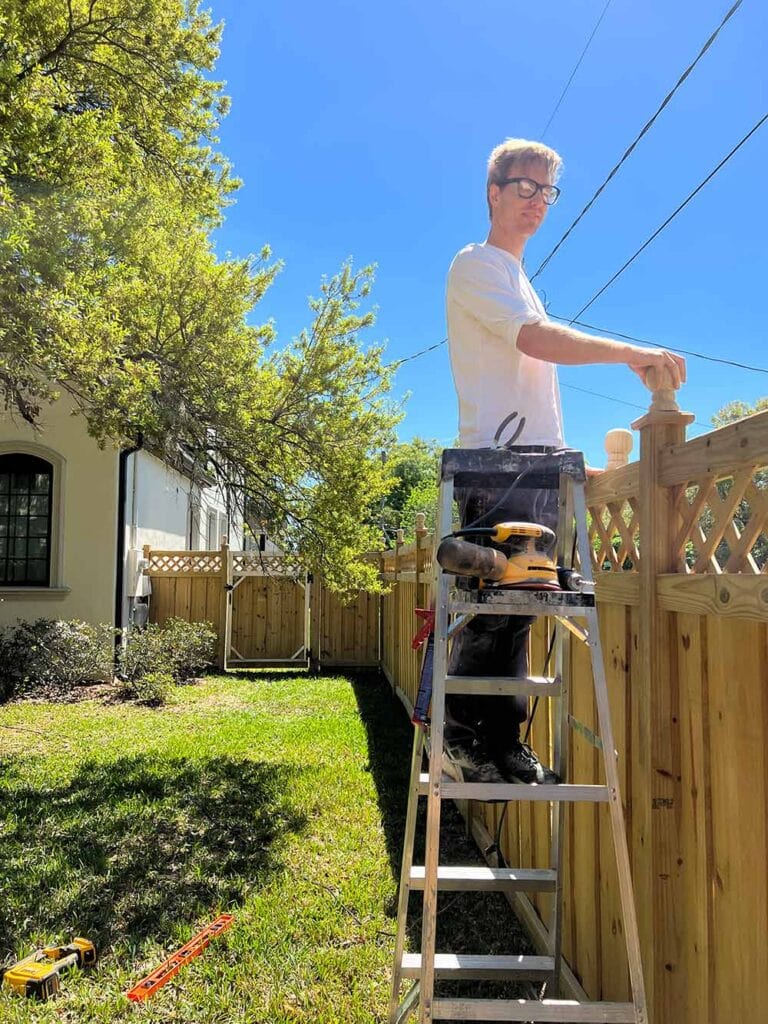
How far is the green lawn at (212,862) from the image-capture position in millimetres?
2445

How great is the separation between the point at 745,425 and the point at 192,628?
9.40 meters

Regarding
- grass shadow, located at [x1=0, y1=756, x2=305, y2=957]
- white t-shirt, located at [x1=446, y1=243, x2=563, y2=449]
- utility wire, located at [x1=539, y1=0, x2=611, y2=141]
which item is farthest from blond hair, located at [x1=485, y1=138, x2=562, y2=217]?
utility wire, located at [x1=539, y1=0, x2=611, y2=141]

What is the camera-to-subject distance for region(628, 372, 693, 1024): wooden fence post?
5.40 feet

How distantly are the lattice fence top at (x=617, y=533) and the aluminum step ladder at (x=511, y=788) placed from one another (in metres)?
0.20

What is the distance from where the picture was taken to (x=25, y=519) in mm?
9383

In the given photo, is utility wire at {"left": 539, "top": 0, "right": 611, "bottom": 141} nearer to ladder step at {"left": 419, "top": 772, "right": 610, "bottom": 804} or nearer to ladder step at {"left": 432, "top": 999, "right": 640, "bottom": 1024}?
ladder step at {"left": 419, "top": 772, "right": 610, "bottom": 804}

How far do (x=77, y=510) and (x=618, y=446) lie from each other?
8532 millimetres

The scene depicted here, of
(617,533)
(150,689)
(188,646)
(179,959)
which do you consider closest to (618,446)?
(617,533)

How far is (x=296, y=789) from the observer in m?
4.72

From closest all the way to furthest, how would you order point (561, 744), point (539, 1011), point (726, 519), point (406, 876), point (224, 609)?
point (539, 1011) → point (726, 519) → point (406, 876) → point (561, 744) → point (224, 609)

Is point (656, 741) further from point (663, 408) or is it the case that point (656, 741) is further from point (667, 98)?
point (667, 98)

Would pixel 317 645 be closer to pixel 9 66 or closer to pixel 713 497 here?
pixel 9 66

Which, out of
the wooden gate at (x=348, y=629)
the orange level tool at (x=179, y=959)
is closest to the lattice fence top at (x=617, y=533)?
the orange level tool at (x=179, y=959)

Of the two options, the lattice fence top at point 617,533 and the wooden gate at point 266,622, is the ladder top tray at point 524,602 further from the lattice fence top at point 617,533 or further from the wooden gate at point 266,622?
the wooden gate at point 266,622
